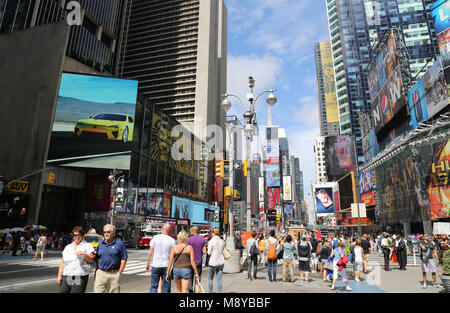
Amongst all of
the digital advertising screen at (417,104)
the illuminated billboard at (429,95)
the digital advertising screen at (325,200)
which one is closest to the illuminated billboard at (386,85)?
the digital advertising screen at (417,104)

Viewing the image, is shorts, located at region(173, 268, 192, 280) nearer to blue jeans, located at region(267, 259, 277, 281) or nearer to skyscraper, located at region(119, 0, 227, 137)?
blue jeans, located at region(267, 259, 277, 281)

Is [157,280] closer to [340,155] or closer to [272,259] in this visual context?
[272,259]

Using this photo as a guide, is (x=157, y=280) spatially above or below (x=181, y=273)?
below

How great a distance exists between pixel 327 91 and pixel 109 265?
452 feet

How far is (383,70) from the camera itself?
5072 centimetres

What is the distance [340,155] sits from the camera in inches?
3307

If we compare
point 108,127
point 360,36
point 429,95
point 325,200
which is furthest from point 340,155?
point 108,127

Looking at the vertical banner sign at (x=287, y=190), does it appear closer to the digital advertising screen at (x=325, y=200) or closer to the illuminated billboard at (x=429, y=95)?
the digital advertising screen at (x=325, y=200)

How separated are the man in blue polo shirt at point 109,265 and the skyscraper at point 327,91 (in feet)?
428

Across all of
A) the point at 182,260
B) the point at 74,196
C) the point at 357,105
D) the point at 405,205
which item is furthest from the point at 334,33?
the point at 182,260

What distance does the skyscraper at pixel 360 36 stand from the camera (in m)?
88.6

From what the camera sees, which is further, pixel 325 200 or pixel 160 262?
pixel 325 200
